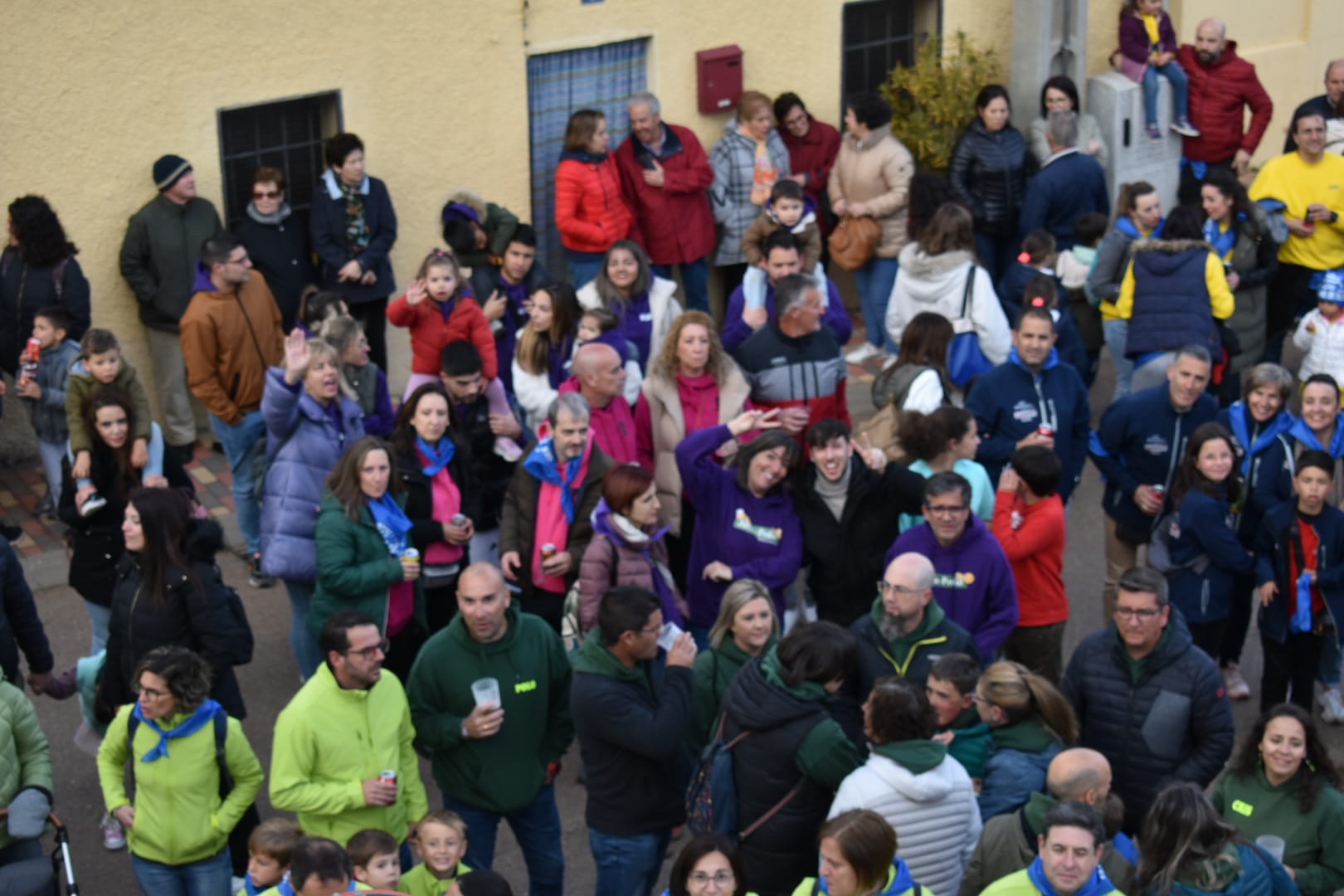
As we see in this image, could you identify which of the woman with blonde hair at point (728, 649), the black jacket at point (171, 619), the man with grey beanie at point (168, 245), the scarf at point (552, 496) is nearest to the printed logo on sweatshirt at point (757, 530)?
the scarf at point (552, 496)

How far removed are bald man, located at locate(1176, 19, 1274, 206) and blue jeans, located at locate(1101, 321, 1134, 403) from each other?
330cm

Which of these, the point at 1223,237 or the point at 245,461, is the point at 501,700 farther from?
the point at 1223,237

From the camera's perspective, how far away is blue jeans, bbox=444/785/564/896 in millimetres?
7750

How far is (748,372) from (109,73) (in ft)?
14.5

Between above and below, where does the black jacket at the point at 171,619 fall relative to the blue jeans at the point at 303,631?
above

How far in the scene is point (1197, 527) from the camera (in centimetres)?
914

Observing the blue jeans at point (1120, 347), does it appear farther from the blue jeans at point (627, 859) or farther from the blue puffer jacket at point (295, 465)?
the blue jeans at point (627, 859)

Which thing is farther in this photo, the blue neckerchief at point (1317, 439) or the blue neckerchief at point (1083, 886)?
the blue neckerchief at point (1317, 439)

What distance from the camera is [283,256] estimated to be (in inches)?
480

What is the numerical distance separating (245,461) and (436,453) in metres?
2.32

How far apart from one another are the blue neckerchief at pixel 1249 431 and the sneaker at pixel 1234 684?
3.50 feet

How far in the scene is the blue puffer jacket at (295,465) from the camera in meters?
9.07

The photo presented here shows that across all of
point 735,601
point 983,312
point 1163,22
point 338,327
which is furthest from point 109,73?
point 1163,22

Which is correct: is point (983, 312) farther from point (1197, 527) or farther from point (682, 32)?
point (682, 32)
